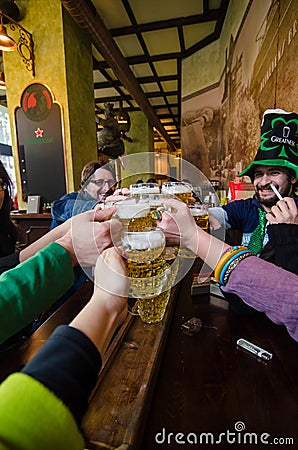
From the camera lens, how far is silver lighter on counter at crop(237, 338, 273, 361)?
0.68m

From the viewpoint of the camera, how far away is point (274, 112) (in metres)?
1.36

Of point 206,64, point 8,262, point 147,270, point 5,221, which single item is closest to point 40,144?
point 5,221

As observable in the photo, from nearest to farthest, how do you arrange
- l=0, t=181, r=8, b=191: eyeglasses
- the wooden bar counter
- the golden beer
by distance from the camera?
the wooden bar counter < the golden beer < l=0, t=181, r=8, b=191: eyeglasses

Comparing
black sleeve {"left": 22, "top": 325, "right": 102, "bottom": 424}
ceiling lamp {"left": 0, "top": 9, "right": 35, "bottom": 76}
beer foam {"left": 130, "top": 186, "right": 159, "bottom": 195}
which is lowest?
black sleeve {"left": 22, "top": 325, "right": 102, "bottom": 424}

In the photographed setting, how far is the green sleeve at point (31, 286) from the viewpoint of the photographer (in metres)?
0.62

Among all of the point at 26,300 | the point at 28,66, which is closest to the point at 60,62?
the point at 28,66

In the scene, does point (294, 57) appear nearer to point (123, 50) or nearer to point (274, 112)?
point (274, 112)

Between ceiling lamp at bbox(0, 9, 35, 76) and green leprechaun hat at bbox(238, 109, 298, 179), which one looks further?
ceiling lamp at bbox(0, 9, 35, 76)

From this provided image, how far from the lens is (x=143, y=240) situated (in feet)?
1.86

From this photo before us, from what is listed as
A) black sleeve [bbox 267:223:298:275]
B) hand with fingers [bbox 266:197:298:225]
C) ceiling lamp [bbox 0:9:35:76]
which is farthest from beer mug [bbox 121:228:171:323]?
ceiling lamp [bbox 0:9:35:76]

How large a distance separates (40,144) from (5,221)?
2.54m

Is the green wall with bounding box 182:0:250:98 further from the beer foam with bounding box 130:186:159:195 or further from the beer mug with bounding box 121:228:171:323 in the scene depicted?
the beer mug with bounding box 121:228:171:323

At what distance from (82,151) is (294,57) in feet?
9.42

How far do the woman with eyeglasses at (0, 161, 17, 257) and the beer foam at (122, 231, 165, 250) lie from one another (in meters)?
0.94
